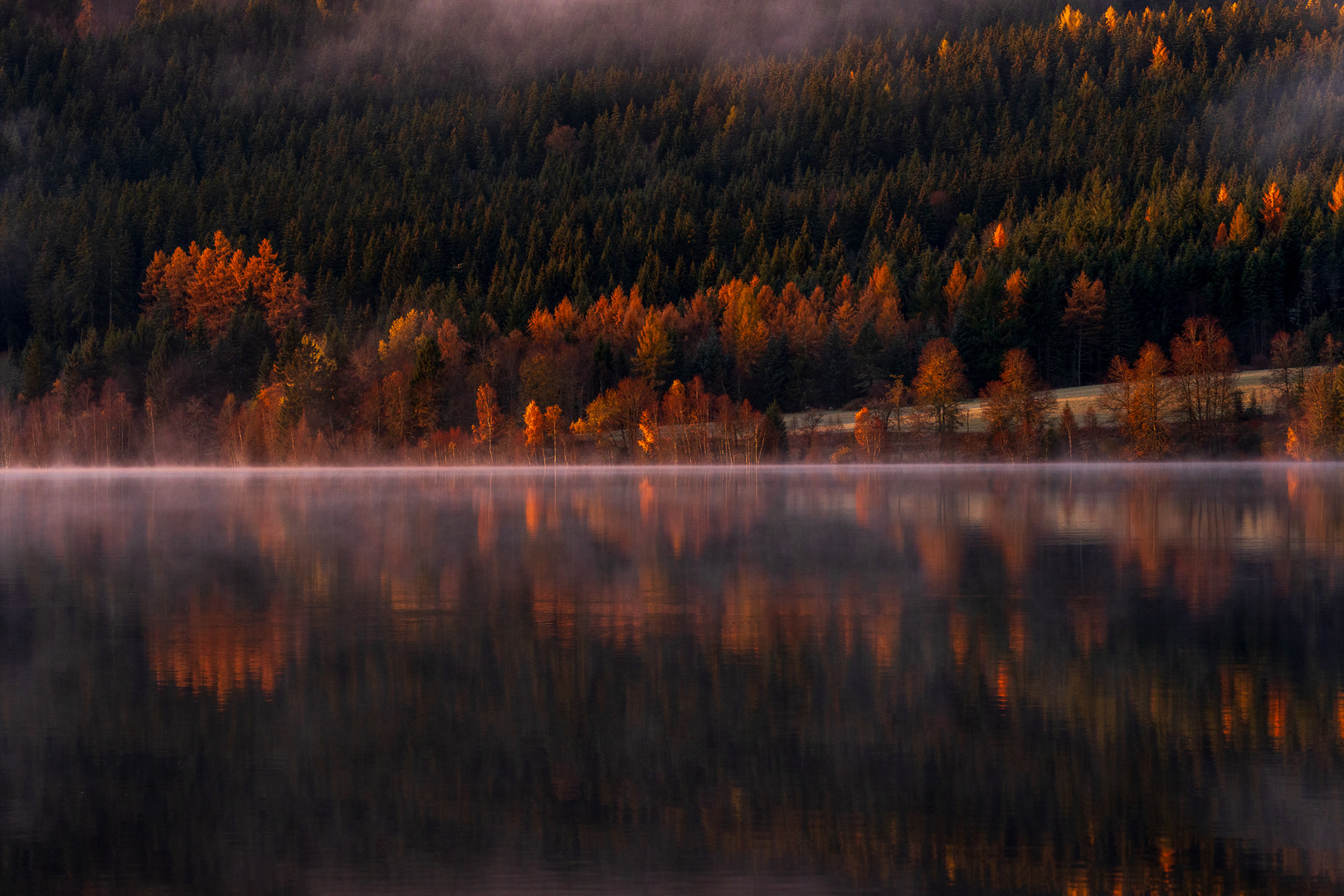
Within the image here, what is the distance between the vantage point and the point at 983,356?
15900 centimetres

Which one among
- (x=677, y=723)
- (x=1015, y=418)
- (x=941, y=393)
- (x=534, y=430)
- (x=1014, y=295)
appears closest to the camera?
(x=677, y=723)

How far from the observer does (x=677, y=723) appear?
1580 centimetres

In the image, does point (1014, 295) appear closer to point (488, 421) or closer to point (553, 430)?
point (553, 430)

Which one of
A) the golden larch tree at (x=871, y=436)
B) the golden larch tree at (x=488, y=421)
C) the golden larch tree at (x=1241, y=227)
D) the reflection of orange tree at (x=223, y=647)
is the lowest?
the reflection of orange tree at (x=223, y=647)

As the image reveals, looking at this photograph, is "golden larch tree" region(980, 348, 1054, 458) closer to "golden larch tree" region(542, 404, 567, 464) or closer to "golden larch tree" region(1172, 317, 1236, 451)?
"golden larch tree" region(1172, 317, 1236, 451)

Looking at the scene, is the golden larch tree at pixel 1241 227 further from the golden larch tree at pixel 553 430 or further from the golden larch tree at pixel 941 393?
the golden larch tree at pixel 553 430

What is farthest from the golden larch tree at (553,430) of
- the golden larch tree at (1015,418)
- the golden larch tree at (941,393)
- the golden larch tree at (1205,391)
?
the golden larch tree at (1205,391)

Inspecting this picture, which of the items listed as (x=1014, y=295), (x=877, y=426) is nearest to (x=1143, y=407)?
(x=877, y=426)

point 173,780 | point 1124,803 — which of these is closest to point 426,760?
point 173,780

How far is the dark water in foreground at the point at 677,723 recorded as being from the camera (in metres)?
11.5

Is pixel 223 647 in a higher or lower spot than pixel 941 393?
lower

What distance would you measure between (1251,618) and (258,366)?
522 feet

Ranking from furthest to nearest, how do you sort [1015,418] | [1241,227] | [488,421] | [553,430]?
[1241,227]
[488,421]
[553,430]
[1015,418]

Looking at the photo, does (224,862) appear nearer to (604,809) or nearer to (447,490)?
(604,809)
